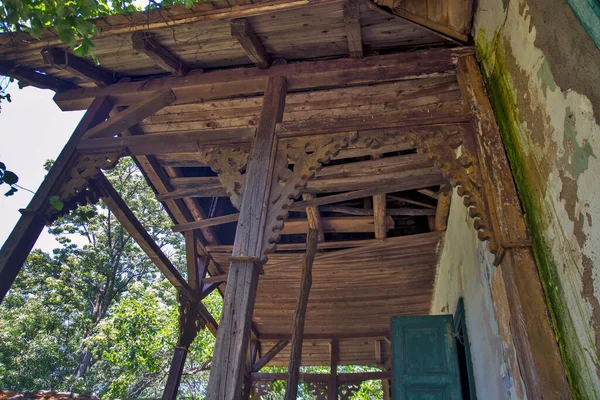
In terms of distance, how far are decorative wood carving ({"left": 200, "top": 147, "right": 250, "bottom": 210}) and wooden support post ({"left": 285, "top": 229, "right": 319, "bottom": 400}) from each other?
279 centimetres

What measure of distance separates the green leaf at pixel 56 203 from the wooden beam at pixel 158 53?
1.49 m

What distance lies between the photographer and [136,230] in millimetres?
5727

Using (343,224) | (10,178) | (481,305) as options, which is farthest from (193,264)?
(481,305)

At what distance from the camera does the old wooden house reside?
10.0 feet

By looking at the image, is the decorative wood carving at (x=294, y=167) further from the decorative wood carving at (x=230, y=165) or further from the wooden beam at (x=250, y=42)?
the wooden beam at (x=250, y=42)

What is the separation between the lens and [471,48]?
395cm

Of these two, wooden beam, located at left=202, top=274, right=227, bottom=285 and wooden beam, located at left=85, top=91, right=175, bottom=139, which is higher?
wooden beam, located at left=202, top=274, right=227, bottom=285

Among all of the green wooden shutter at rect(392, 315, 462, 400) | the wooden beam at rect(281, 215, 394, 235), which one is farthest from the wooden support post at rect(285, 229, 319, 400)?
the green wooden shutter at rect(392, 315, 462, 400)

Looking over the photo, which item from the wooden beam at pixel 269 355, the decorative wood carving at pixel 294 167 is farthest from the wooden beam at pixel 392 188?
the wooden beam at pixel 269 355

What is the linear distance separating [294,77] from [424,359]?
3.57 metres

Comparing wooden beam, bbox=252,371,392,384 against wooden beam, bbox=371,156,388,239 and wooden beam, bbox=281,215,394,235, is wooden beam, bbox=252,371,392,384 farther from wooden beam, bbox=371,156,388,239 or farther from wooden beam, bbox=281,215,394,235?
wooden beam, bbox=371,156,388,239

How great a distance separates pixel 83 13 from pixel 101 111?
6.32 ft

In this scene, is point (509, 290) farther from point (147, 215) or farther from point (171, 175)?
point (147, 215)

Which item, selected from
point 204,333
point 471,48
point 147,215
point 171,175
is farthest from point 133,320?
point 471,48
